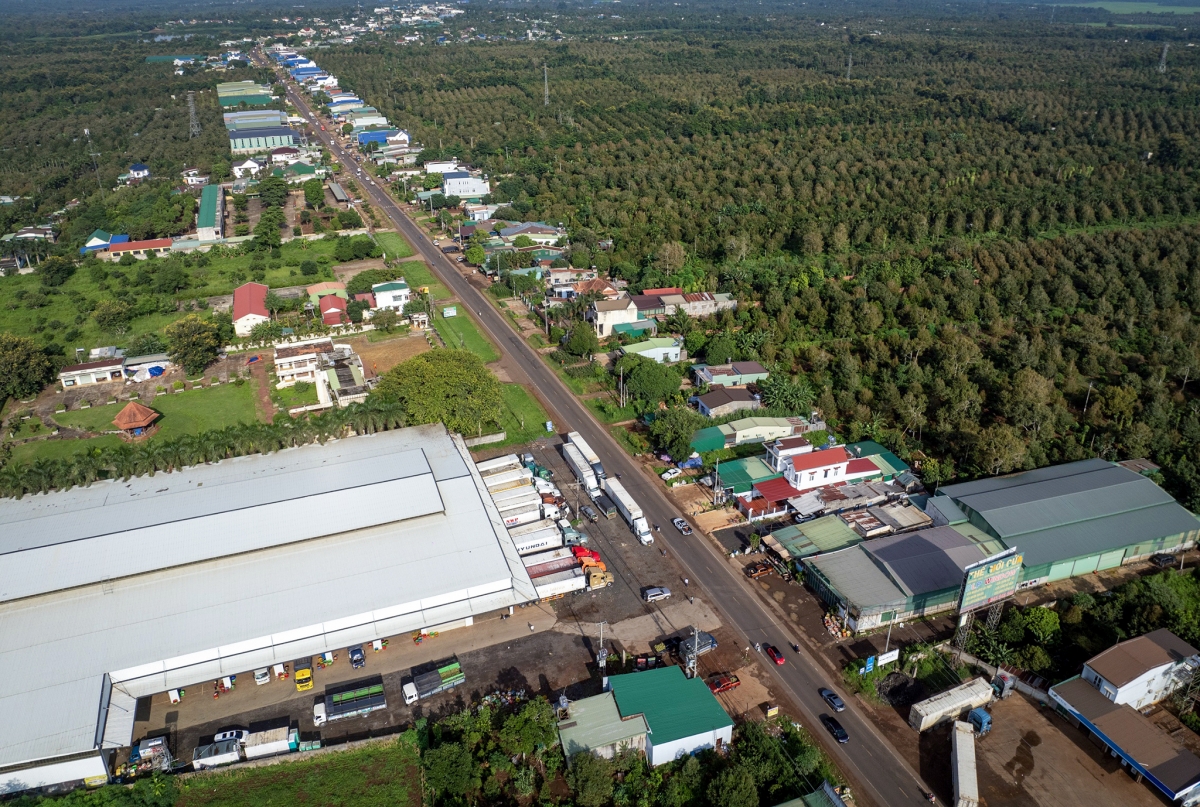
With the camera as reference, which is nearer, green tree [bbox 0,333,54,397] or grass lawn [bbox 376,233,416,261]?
green tree [bbox 0,333,54,397]

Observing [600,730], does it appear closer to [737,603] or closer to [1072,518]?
[737,603]

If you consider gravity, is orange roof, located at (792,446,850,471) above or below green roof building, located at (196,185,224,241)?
below

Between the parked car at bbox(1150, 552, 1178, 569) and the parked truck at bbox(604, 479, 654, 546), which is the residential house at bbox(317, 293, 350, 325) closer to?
the parked truck at bbox(604, 479, 654, 546)

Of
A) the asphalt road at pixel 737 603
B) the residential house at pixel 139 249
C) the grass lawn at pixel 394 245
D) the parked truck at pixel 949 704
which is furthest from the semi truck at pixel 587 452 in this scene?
the residential house at pixel 139 249

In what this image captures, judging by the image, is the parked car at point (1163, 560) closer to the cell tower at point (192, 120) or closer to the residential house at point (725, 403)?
the residential house at point (725, 403)

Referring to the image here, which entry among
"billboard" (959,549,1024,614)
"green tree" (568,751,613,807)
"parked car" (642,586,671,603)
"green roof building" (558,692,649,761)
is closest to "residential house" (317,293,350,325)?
"parked car" (642,586,671,603)

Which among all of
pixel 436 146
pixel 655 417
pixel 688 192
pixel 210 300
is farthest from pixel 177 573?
pixel 436 146

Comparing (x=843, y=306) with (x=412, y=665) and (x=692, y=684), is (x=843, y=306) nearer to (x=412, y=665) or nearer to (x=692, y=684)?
(x=692, y=684)
